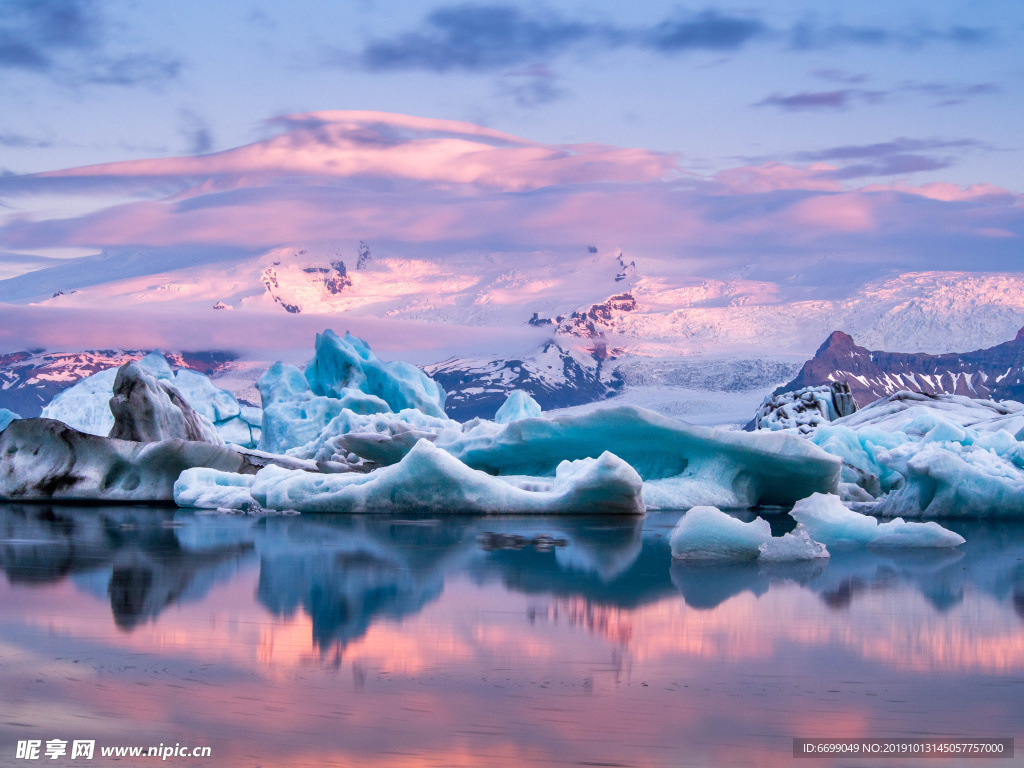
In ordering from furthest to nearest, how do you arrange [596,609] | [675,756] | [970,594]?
1. [970,594]
2. [596,609]
3. [675,756]

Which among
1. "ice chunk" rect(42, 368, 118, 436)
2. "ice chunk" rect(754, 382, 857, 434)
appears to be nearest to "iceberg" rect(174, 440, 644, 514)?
"ice chunk" rect(754, 382, 857, 434)

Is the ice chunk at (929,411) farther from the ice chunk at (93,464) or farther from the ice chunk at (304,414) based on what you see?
the ice chunk at (93,464)

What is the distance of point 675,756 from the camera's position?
230 cm

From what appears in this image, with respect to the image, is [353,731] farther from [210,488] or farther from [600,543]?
[210,488]

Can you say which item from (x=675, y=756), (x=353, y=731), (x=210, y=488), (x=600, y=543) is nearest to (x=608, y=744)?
(x=675, y=756)

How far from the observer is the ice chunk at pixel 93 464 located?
13.5 metres

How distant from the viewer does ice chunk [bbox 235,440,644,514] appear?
10.1 m

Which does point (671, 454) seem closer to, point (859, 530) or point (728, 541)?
point (859, 530)

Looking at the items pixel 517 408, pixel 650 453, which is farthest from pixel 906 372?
pixel 650 453

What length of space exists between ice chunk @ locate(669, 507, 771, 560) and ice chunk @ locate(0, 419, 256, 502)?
28.1 feet

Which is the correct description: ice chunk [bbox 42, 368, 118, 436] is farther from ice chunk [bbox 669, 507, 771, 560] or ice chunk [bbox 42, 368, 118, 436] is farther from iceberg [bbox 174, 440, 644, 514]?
ice chunk [bbox 669, 507, 771, 560]

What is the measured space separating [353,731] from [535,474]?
11559mm

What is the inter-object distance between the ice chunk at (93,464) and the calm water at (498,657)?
730 cm

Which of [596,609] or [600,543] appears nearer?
[596,609]
